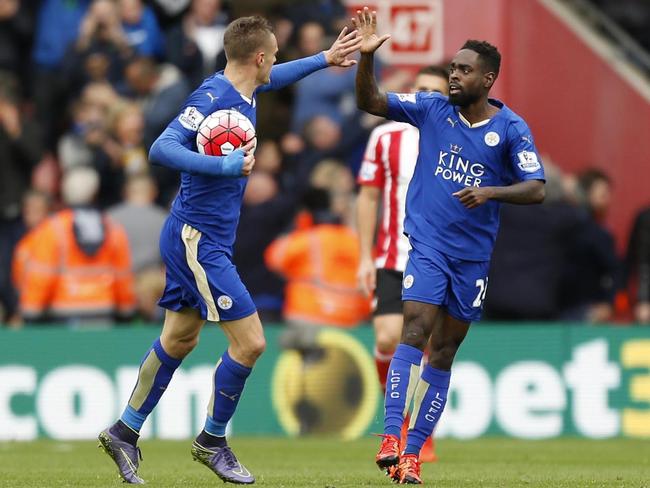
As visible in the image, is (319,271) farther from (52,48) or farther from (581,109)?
(52,48)

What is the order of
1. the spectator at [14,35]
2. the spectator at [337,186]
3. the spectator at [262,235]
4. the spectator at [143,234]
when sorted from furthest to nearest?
the spectator at [14,35] < the spectator at [143,234] < the spectator at [262,235] < the spectator at [337,186]

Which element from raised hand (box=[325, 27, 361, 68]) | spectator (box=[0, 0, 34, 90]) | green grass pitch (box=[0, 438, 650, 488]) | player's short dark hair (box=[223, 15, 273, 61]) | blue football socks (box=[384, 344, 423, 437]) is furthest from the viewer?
spectator (box=[0, 0, 34, 90])

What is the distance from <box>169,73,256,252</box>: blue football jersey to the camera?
903 centimetres

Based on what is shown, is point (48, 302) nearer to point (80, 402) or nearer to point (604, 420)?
point (80, 402)

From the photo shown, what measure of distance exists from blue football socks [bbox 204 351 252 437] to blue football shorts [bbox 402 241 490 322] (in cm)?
103

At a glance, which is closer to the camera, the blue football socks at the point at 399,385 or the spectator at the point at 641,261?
the blue football socks at the point at 399,385

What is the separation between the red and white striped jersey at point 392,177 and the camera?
450 inches

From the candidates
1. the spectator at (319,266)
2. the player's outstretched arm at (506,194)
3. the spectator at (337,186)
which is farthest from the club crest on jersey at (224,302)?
the spectator at (337,186)

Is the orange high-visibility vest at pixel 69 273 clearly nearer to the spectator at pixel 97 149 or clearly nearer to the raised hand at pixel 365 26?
the spectator at pixel 97 149

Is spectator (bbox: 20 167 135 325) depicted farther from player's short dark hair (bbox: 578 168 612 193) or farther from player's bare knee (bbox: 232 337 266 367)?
player's bare knee (bbox: 232 337 266 367)

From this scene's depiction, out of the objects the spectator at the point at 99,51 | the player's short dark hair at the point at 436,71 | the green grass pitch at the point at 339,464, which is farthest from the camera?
the spectator at the point at 99,51

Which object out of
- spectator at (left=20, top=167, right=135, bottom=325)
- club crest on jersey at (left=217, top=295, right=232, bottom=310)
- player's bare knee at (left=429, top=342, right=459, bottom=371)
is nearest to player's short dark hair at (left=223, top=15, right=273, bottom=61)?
club crest on jersey at (left=217, top=295, right=232, bottom=310)

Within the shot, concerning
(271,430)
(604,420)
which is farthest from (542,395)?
(271,430)

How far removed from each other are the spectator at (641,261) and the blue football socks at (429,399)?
6400 mm
